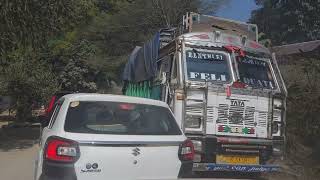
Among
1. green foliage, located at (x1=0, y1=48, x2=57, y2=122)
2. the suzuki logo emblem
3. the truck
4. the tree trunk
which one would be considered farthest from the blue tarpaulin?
the tree trunk

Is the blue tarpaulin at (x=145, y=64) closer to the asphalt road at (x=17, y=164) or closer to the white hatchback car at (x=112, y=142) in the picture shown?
the asphalt road at (x=17, y=164)

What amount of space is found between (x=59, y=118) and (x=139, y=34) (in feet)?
120

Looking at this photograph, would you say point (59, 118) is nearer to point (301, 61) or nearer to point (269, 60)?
point (269, 60)

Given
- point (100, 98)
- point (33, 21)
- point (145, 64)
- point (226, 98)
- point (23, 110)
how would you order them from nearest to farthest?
point (100, 98), point (226, 98), point (145, 64), point (33, 21), point (23, 110)

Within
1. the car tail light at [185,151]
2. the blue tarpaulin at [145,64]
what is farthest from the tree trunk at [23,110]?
the car tail light at [185,151]

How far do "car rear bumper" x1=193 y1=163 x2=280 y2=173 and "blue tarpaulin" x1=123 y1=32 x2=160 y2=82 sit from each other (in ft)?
11.3

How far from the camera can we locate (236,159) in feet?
35.5

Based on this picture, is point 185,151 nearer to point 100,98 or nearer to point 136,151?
point 136,151

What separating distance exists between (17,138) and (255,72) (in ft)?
41.4

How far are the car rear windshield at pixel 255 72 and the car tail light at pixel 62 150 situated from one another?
5589 mm

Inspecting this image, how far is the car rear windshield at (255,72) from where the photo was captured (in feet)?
38.3

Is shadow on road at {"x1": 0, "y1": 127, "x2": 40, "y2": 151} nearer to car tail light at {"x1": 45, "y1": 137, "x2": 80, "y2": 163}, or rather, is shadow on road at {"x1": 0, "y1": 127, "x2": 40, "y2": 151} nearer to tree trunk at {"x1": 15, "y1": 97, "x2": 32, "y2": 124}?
tree trunk at {"x1": 15, "y1": 97, "x2": 32, "y2": 124}

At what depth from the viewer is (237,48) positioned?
1185 cm

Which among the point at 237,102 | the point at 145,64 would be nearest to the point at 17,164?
the point at 145,64
